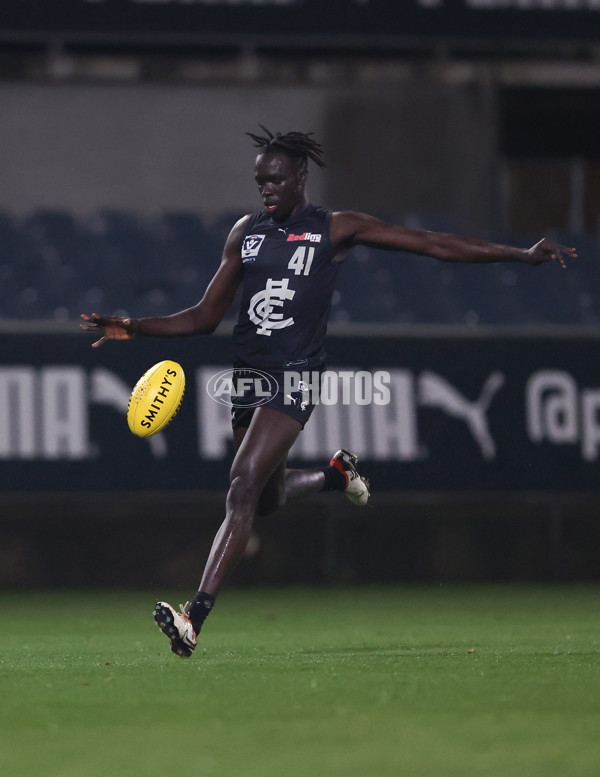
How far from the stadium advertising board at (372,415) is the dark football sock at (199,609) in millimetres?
5185

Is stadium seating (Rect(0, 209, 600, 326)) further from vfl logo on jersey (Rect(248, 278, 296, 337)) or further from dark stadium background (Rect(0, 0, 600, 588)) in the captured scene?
vfl logo on jersey (Rect(248, 278, 296, 337))

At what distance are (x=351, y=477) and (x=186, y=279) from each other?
514 centimetres

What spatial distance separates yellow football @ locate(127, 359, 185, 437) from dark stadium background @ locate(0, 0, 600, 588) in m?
Result: 4.16

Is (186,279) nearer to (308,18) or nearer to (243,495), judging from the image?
(308,18)

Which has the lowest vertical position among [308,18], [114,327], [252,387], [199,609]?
[199,609]

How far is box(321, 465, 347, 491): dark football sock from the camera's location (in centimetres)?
785

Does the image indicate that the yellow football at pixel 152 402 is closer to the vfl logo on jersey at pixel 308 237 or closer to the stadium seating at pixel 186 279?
the vfl logo on jersey at pixel 308 237

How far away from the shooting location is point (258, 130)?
1521cm

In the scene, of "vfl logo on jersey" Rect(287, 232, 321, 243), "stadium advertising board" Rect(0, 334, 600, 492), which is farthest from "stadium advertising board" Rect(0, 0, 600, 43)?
"vfl logo on jersey" Rect(287, 232, 321, 243)

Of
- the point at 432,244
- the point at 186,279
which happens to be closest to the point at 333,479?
the point at 432,244

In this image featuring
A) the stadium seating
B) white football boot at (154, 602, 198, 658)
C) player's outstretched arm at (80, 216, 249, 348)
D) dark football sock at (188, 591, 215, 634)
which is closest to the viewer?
white football boot at (154, 602, 198, 658)

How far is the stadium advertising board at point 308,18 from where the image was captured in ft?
44.9

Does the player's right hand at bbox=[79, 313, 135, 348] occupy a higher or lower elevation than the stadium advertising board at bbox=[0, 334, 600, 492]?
higher

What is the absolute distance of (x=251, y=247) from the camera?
6934 mm
